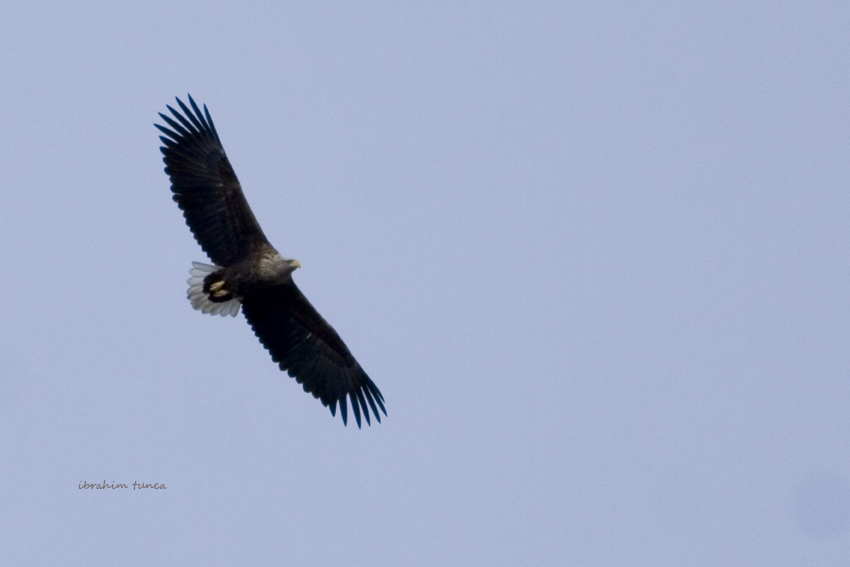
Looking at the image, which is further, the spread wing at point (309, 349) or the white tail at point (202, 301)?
the spread wing at point (309, 349)

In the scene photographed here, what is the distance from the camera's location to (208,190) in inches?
468

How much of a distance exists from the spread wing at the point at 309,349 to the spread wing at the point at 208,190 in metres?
0.69

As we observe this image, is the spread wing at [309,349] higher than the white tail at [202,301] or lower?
lower

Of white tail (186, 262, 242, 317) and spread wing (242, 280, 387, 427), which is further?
spread wing (242, 280, 387, 427)

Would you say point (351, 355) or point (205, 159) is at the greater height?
point (205, 159)

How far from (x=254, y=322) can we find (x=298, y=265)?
3.70 feet

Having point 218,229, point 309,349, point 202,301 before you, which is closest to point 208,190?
point 218,229

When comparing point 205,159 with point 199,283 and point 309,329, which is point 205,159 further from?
point 309,329

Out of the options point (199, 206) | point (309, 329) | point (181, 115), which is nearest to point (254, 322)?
point (309, 329)

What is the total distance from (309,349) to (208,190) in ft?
7.66

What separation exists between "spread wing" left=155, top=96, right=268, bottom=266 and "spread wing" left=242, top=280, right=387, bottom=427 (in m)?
0.69

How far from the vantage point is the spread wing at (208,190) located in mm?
11859

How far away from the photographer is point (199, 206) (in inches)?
467

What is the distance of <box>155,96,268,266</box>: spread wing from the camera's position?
11859mm
